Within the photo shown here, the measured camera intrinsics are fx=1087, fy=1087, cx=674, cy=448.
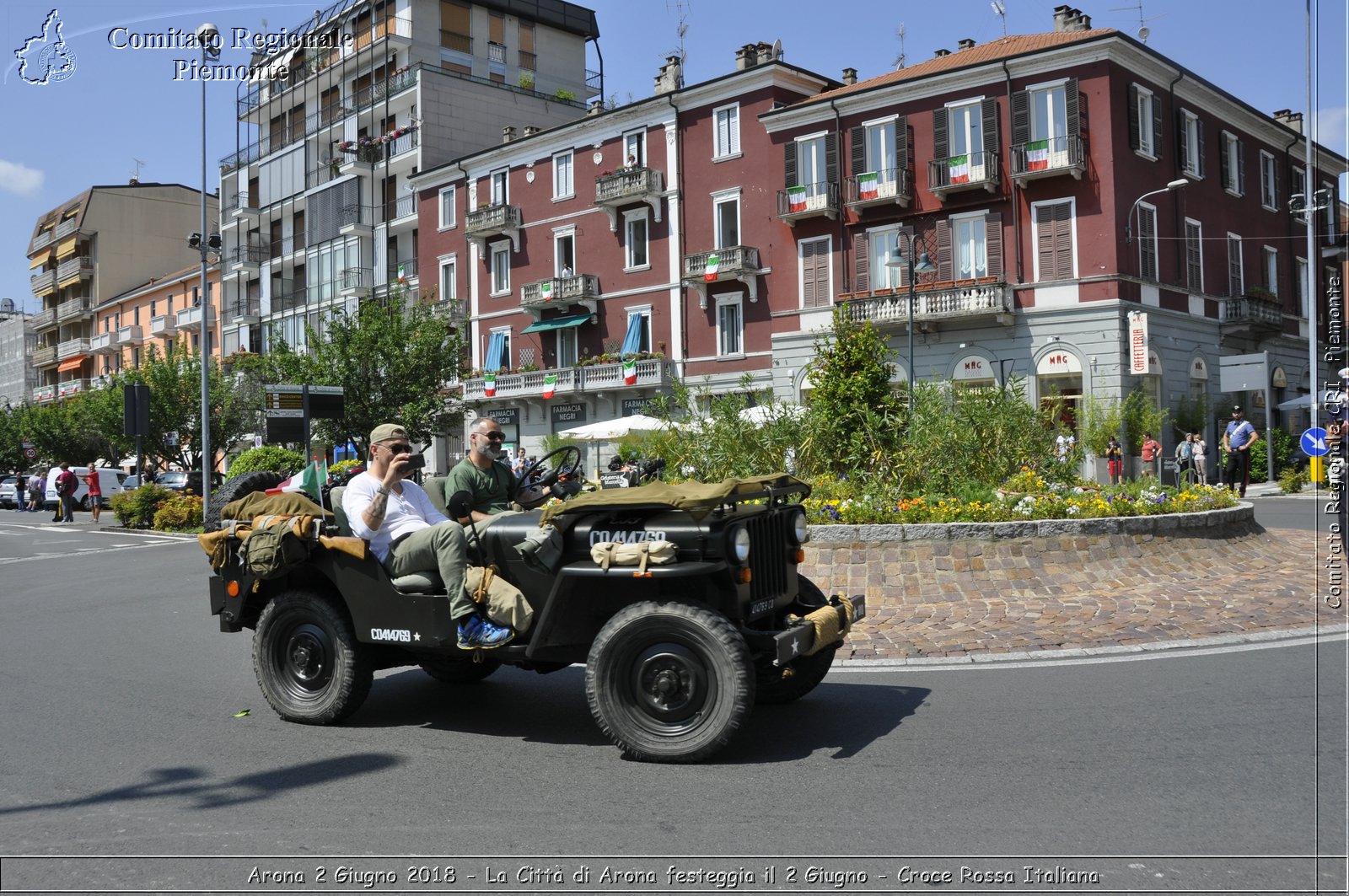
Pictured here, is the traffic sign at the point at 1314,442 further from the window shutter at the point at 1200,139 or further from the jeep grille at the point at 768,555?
the window shutter at the point at 1200,139

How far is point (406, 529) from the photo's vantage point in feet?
20.6

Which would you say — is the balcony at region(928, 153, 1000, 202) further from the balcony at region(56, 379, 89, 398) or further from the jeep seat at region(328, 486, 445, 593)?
the balcony at region(56, 379, 89, 398)

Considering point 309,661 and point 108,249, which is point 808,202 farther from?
point 108,249

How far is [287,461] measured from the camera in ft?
96.4

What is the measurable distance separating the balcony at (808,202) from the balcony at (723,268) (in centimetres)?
186

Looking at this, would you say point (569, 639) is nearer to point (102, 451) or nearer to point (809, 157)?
point (809, 157)

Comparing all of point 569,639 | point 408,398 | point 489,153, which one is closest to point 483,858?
point 569,639

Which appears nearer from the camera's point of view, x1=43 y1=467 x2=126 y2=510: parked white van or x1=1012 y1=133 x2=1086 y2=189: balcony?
x1=1012 y1=133 x2=1086 y2=189: balcony

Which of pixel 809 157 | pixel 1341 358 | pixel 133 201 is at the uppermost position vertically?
pixel 133 201

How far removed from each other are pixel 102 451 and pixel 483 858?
62.9 meters

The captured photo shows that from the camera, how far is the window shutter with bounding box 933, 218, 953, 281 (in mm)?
34812

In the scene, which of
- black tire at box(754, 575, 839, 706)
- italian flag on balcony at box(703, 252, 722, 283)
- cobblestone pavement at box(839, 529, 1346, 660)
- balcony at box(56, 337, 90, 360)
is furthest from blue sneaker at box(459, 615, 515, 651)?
balcony at box(56, 337, 90, 360)

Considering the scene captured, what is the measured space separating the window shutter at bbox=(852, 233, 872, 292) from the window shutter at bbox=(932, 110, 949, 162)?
363 cm

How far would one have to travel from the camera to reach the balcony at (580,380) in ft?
136
